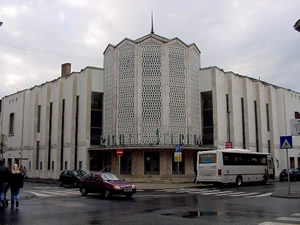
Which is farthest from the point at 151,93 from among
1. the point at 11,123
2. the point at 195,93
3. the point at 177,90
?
the point at 11,123

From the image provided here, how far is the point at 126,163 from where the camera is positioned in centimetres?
3725

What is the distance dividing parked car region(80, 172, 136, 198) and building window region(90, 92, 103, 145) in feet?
61.9

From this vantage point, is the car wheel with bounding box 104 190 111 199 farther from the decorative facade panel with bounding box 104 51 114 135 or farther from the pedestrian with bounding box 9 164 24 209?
the decorative facade panel with bounding box 104 51 114 135

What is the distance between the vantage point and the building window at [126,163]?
121 feet

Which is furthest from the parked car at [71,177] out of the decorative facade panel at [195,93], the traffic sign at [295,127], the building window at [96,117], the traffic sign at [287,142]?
the traffic sign at [295,127]

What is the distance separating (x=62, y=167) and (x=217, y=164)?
21.1 meters

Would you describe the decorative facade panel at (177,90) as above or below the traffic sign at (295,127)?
above

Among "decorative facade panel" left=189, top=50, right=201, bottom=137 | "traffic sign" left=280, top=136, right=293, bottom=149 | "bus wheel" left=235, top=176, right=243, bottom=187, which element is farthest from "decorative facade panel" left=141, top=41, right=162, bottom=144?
"traffic sign" left=280, top=136, right=293, bottom=149

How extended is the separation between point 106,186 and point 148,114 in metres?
18.6

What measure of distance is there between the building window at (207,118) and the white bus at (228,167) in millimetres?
8237

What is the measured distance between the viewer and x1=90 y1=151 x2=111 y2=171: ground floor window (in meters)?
38.7

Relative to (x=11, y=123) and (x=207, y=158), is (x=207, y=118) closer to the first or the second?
(x=207, y=158)

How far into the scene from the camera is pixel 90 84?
4012 cm

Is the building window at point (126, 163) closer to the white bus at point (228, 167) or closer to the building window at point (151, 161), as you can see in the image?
the building window at point (151, 161)
